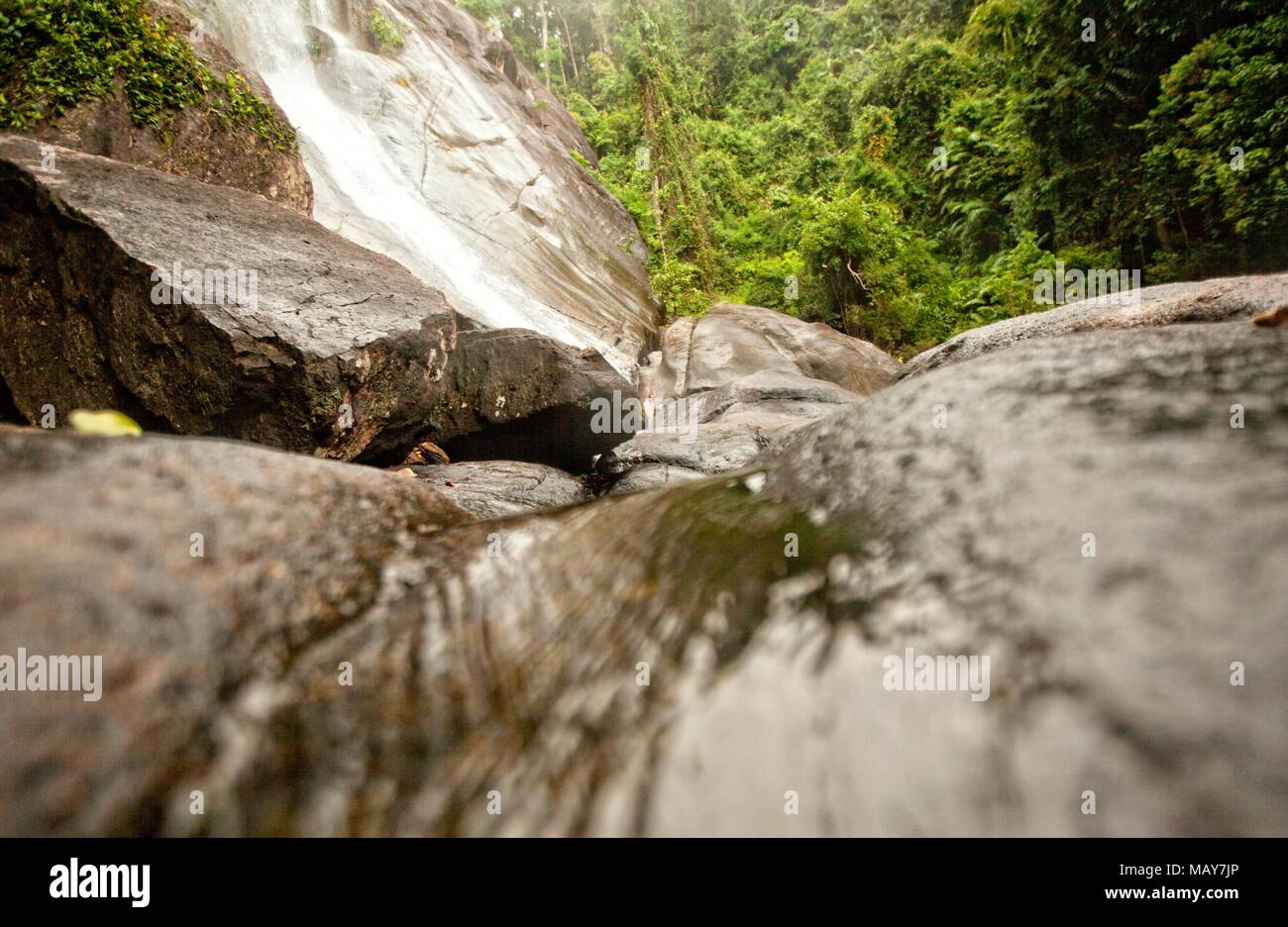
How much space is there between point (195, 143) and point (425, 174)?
29.0ft

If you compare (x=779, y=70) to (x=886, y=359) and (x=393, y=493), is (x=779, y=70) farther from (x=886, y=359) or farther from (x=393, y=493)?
(x=393, y=493)

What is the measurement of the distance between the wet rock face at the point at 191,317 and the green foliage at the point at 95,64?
0.79 m

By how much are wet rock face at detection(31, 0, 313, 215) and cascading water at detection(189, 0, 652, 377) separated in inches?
114

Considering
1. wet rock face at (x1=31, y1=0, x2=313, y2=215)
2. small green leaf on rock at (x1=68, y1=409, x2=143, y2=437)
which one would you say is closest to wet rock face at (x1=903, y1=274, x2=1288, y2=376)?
small green leaf on rock at (x1=68, y1=409, x2=143, y2=437)

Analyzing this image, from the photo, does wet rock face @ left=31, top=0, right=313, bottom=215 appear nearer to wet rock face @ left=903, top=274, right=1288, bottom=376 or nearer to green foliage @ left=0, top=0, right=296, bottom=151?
green foliage @ left=0, top=0, right=296, bottom=151

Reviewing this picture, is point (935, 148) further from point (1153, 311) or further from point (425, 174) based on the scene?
point (1153, 311)

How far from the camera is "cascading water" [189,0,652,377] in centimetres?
1116

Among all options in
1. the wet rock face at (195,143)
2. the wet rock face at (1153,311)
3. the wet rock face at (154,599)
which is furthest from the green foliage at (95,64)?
the wet rock face at (1153,311)

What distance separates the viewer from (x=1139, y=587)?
1.15 m

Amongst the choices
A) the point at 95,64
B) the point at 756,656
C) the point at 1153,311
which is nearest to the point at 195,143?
the point at 95,64

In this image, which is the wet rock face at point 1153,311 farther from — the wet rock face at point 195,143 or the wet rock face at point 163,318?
the wet rock face at point 195,143

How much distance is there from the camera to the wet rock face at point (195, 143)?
5023 mm

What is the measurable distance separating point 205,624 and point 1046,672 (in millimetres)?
1824
